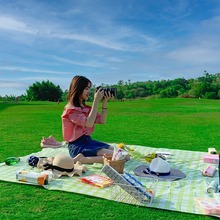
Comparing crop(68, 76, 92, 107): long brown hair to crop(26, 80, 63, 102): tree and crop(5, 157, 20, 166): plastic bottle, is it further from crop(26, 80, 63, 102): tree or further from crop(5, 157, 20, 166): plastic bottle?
crop(26, 80, 63, 102): tree

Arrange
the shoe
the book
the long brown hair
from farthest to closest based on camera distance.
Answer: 1. the shoe
2. the long brown hair
3. the book

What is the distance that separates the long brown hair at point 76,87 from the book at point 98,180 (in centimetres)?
135

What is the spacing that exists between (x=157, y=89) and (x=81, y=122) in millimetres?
35220

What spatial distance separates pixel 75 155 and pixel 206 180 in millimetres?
1860

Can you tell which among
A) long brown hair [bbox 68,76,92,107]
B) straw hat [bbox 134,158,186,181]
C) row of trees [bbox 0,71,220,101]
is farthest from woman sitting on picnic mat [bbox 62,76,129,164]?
row of trees [bbox 0,71,220,101]

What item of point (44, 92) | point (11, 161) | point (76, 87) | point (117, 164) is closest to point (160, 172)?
point (117, 164)

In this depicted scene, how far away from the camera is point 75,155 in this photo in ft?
15.5

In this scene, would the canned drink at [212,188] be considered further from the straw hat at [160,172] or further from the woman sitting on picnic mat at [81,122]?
the woman sitting on picnic mat at [81,122]

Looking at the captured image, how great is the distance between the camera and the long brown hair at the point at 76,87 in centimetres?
465

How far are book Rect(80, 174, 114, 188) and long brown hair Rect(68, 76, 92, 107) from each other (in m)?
1.35

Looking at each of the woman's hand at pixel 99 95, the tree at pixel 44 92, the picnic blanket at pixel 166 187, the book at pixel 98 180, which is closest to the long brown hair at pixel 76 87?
the woman's hand at pixel 99 95

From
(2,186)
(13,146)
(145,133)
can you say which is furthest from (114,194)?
(145,133)

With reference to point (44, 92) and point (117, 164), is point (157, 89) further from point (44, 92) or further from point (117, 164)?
point (117, 164)

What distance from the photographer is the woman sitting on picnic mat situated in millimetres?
4559
